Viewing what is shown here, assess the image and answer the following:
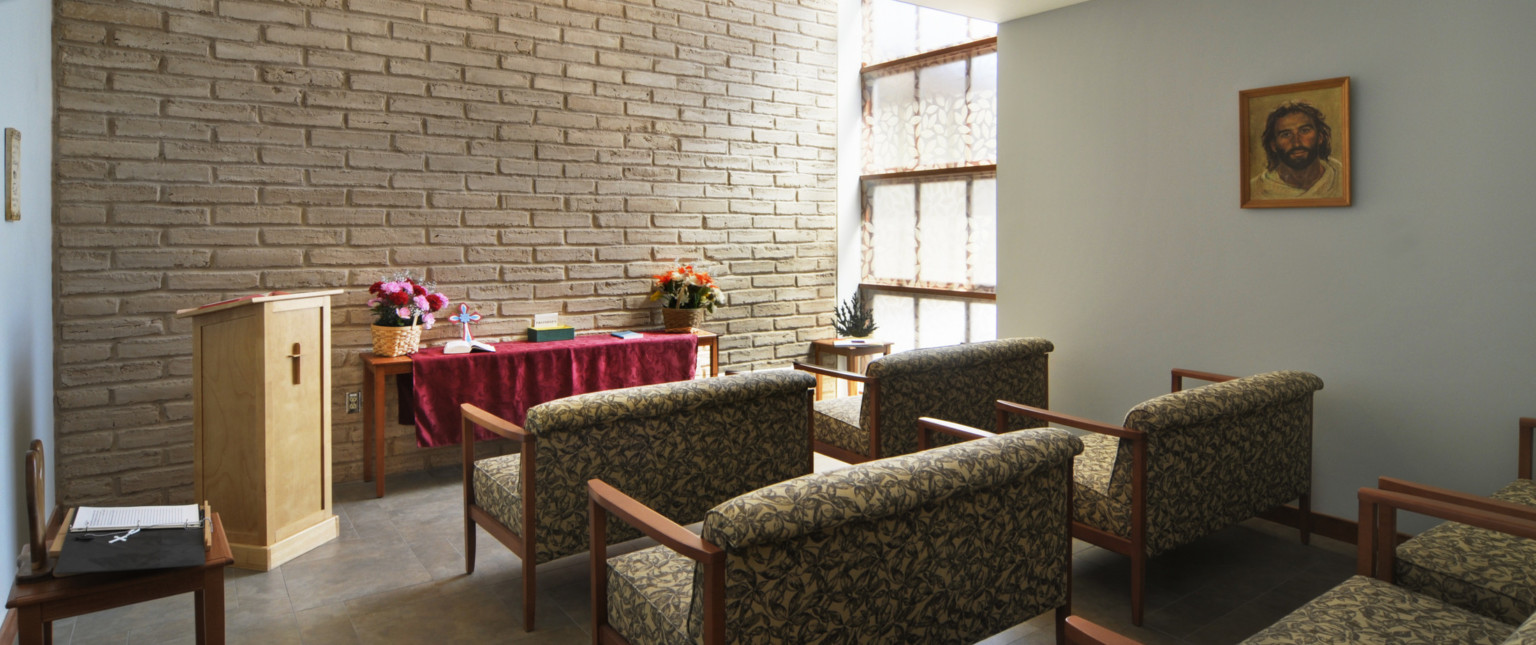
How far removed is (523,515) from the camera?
2904mm

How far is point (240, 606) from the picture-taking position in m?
3.18

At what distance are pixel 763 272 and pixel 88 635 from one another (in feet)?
13.8

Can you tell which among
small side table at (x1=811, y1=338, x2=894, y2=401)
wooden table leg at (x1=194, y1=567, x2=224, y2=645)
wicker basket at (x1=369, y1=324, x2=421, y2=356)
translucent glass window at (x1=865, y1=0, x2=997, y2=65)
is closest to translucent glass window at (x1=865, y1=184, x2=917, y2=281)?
small side table at (x1=811, y1=338, x2=894, y2=401)

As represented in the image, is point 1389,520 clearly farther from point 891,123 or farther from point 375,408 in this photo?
point 891,123

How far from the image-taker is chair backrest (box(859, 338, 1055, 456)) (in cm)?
393

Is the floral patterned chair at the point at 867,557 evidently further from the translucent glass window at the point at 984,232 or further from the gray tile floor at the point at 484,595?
the translucent glass window at the point at 984,232

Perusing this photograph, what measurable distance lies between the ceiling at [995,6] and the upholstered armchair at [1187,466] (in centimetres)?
227

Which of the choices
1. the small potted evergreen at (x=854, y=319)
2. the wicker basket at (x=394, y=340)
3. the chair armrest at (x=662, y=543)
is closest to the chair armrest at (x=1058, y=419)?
the chair armrest at (x=662, y=543)

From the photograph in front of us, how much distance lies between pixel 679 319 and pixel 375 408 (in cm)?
184

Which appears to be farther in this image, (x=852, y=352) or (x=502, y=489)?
(x=852, y=352)

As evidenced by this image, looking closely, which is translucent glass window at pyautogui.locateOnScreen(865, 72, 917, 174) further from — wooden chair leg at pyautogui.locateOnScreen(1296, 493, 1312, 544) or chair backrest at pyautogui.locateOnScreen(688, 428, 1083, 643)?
chair backrest at pyautogui.locateOnScreen(688, 428, 1083, 643)

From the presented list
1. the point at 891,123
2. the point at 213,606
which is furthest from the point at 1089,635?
the point at 891,123

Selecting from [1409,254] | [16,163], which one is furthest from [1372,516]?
[16,163]

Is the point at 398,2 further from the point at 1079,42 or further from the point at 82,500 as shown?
the point at 1079,42
